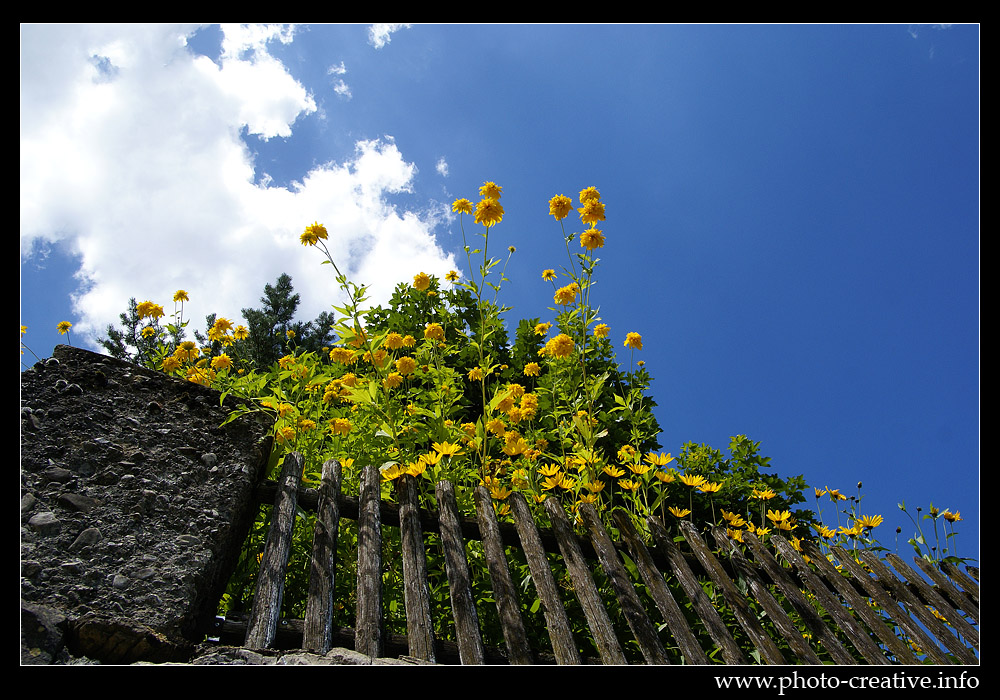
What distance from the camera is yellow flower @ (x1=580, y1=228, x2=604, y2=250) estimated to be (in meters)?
2.88

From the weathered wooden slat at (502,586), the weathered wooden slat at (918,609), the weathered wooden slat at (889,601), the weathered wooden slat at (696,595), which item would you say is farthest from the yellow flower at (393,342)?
the weathered wooden slat at (918,609)

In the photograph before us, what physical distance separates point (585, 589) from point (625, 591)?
0.18 m

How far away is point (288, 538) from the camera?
6.21ft

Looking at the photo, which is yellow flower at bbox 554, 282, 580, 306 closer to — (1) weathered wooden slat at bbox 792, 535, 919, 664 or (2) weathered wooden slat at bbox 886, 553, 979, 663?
(1) weathered wooden slat at bbox 792, 535, 919, 664

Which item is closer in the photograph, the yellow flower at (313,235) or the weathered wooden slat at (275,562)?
the weathered wooden slat at (275,562)

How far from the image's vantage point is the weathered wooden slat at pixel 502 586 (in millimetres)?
1813

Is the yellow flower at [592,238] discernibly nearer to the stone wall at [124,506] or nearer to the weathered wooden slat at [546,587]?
the weathered wooden slat at [546,587]

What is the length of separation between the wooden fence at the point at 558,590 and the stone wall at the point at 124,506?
0.60ft

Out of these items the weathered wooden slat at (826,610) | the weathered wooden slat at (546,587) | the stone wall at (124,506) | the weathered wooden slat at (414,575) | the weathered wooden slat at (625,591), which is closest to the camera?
the stone wall at (124,506)

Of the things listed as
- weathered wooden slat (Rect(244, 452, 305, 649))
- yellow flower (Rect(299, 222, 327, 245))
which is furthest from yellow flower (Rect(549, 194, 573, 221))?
weathered wooden slat (Rect(244, 452, 305, 649))

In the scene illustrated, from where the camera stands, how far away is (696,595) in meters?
2.32
